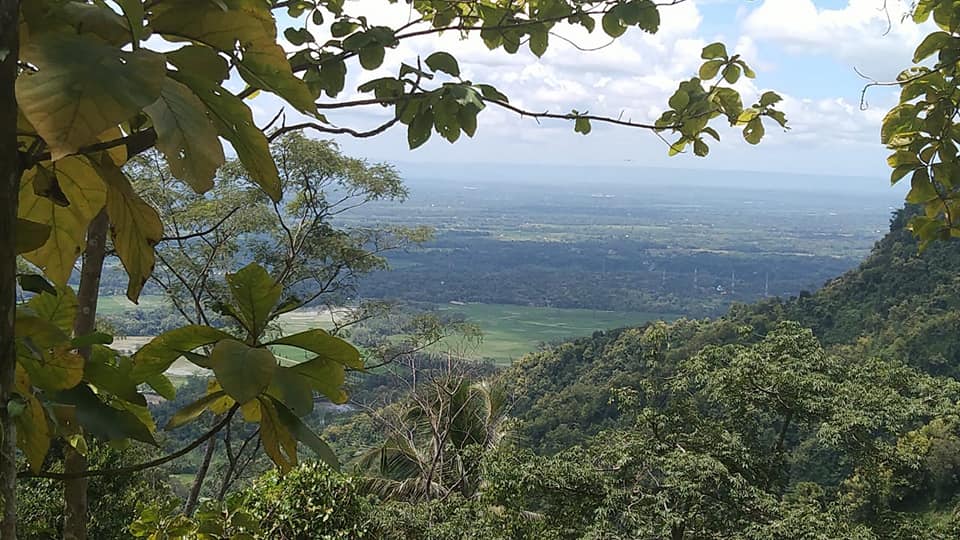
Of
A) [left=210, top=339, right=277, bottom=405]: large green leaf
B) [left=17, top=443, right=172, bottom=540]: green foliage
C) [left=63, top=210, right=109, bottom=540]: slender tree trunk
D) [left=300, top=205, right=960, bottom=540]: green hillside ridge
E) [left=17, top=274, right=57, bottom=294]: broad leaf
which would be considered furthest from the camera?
[left=300, top=205, right=960, bottom=540]: green hillside ridge

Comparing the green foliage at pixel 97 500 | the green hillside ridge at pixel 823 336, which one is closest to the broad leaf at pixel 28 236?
the green foliage at pixel 97 500

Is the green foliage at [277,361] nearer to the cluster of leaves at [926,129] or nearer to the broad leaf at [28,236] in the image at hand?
the broad leaf at [28,236]

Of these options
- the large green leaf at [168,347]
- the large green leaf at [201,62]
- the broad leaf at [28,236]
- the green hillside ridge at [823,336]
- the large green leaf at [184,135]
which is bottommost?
the green hillside ridge at [823,336]

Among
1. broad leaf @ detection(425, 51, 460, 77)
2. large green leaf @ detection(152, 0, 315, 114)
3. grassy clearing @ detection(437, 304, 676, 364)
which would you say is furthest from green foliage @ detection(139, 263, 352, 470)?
grassy clearing @ detection(437, 304, 676, 364)

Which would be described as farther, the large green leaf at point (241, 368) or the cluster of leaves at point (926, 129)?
the cluster of leaves at point (926, 129)

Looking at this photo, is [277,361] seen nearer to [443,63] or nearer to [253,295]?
[253,295]

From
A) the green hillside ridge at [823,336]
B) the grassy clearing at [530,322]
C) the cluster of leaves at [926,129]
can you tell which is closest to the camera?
the cluster of leaves at [926,129]

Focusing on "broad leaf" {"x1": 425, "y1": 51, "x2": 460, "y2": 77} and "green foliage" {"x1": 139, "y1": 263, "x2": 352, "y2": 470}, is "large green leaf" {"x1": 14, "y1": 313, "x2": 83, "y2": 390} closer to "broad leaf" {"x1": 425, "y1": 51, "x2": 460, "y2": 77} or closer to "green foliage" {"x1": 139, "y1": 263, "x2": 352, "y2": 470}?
"green foliage" {"x1": 139, "y1": 263, "x2": 352, "y2": 470}
